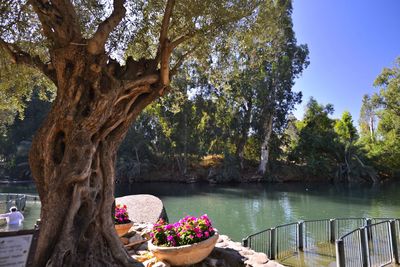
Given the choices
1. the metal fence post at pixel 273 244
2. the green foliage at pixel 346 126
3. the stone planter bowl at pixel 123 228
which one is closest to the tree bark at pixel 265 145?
the green foliage at pixel 346 126

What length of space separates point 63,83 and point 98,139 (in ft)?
3.05

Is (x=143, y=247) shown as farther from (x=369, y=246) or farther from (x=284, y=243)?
(x=369, y=246)

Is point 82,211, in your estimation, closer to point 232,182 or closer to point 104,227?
point 104,227

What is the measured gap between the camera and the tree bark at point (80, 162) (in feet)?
13.5

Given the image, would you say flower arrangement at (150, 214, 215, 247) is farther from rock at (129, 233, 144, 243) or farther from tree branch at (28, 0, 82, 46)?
tree branch at (28, 0, 82, 46)

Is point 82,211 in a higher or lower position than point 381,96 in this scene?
lower

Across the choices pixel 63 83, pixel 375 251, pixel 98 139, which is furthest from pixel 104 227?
pixel 375 251

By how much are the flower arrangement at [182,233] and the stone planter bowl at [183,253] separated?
12cm

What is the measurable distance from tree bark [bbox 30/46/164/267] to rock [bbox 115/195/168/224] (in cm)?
374

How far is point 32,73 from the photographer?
24.3ft

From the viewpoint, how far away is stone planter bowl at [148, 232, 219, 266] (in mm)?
4648

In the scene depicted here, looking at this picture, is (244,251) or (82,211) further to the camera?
(244,251)

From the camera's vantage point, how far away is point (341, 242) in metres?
5.67

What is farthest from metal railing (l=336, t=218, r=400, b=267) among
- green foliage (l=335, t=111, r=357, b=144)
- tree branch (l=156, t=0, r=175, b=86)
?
green foliage (l=335, t=111, r=357, b=144)
